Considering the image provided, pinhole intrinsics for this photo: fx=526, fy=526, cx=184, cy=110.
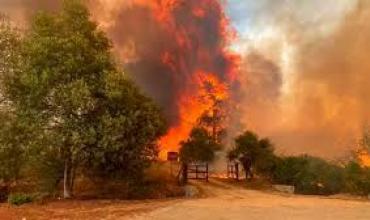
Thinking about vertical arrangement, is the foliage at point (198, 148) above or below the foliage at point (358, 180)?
above

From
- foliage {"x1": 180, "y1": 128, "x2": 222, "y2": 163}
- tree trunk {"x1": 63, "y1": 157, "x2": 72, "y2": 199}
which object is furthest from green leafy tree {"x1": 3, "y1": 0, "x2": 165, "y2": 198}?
foliage {"x1": 180, "y1": 128, "x2": 222, "y2": 163}

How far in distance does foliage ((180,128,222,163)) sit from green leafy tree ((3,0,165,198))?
1105 centimetres

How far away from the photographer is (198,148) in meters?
47.6

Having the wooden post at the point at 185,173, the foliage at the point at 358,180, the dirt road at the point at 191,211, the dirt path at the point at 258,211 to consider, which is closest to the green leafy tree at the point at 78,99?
the dirt road at the point at 191,211

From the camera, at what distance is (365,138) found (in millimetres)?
52812

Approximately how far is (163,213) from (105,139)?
9.06 m

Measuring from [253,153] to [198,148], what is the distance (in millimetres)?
8272

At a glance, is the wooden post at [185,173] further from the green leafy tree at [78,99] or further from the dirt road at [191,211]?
the dirt road at [191,211]

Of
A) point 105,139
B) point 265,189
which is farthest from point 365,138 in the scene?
point 105,139

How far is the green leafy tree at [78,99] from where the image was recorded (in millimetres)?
33656

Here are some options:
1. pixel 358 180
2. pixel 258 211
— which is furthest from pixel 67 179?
pixel 358 180

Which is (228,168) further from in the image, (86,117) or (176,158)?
(86,117)

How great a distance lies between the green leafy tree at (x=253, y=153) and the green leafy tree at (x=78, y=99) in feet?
63.0

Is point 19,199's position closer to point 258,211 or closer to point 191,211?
point 191,211
